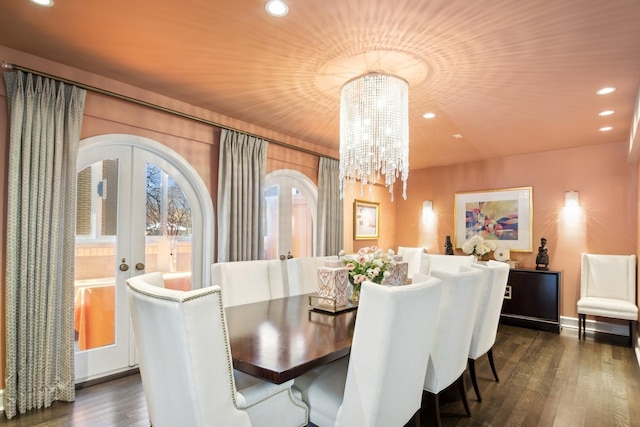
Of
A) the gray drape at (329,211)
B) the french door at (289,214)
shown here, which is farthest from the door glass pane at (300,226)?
the gray drape at (329,211)

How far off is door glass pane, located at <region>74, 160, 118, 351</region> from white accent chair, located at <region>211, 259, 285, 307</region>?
964mm

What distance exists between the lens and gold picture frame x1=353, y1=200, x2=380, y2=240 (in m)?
5.86

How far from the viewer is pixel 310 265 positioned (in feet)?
11.5

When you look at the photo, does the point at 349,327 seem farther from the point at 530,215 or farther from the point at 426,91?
the point at 530,215

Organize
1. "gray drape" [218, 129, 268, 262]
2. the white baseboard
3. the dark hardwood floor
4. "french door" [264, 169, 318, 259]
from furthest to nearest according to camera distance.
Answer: "french door" [264, 169, 318, 259] → the white baseboard → "gray drape" [218, 129, 268, 262] → the dark hardwood floor

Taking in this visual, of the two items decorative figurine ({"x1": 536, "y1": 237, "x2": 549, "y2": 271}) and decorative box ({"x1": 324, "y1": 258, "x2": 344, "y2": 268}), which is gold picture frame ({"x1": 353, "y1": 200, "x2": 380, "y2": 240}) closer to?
decorative figurine ({"x1": 536, "y1": 237, "x2": 549, "y2": 271})

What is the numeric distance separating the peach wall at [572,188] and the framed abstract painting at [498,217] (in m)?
0.10

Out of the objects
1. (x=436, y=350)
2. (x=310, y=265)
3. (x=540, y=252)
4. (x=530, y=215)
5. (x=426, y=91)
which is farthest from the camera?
(x=530, y=215)

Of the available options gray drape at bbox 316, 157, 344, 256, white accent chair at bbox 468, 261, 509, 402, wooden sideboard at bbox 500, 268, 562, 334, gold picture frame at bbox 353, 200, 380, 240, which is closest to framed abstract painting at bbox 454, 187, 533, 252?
wooden sideboard at bbox 500, 268, 562, 334

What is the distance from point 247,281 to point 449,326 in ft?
5.22

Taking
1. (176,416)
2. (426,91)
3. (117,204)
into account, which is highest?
(426,91)

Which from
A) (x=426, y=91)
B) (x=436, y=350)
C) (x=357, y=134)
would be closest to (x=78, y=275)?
(x=357, y=134)

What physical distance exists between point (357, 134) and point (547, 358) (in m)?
3.03

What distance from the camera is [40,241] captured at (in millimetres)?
2518
